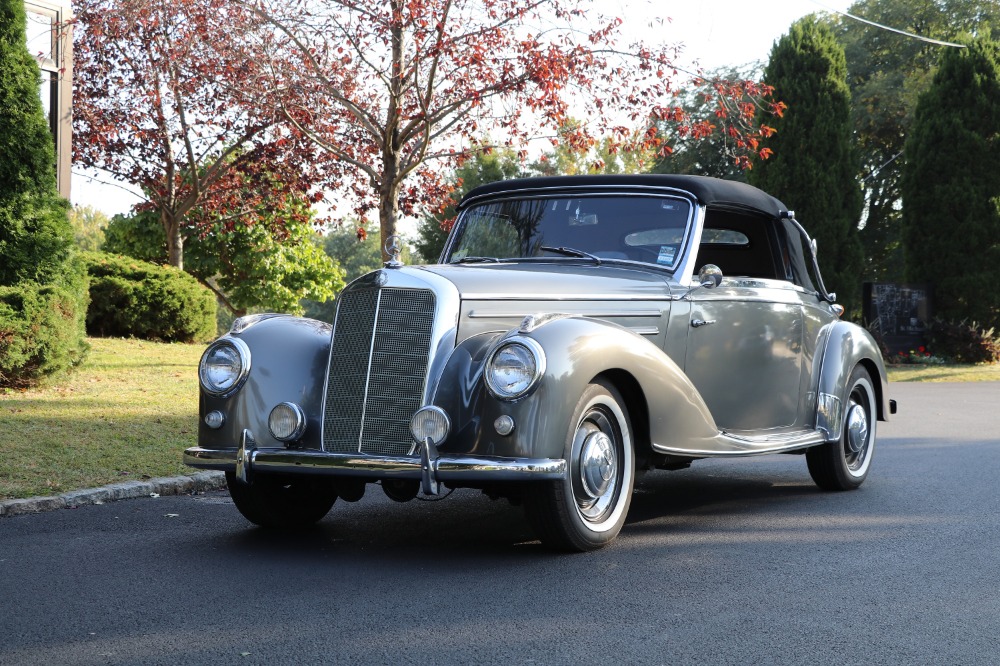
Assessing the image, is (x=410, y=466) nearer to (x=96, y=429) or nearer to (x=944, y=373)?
(x=96, y=429)

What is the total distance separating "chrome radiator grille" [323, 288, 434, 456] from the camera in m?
5.20

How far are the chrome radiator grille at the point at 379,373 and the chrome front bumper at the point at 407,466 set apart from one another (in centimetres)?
22

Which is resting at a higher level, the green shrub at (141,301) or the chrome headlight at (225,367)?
the green shrub at (141,301)

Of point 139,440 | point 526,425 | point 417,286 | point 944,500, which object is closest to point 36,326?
point 139,440

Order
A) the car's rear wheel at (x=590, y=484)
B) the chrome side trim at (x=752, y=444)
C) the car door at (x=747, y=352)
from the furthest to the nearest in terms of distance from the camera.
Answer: the car door at (x=747, y=352), the chrome side trim at (x=752, y=444), the car's rear wheel at (x=590, y=484)

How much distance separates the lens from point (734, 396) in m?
6.52

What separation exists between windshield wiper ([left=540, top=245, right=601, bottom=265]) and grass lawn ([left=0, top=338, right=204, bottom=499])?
10.2ft

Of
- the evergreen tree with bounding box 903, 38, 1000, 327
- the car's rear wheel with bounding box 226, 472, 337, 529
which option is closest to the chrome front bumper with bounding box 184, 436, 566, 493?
the car's rear wheel with bounding box 226, 472, 337, 529

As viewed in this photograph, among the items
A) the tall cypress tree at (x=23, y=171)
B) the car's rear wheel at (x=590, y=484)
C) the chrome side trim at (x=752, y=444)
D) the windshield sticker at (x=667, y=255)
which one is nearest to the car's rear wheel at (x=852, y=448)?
the chrome side trim at (x=752, y=444)

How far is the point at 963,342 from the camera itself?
24297 millimetres

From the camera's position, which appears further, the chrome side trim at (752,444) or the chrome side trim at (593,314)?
the chrome side trim at (752,444)

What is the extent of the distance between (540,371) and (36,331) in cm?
722

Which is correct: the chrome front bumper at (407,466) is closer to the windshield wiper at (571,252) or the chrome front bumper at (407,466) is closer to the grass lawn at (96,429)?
the windshield wiper at (571,252)

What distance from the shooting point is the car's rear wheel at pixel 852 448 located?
7.33 m
